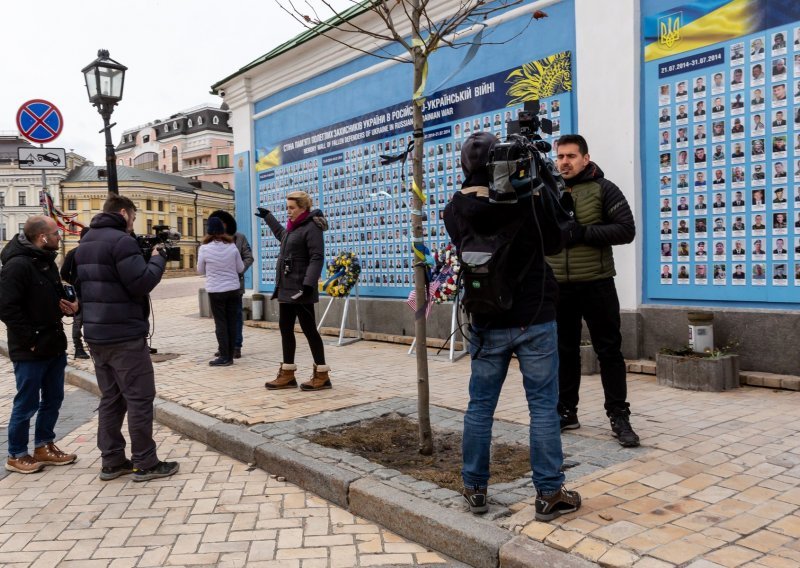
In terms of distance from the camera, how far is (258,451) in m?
4.71

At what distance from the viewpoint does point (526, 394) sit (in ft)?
10.8

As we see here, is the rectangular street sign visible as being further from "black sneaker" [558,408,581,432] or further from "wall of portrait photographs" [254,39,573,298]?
"black sneaker" [558,408,581,432]

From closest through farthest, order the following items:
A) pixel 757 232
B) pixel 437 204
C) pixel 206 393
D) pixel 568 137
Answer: pixel 568 137, pixel 757 232, pixel 206 393, pixel 437 204

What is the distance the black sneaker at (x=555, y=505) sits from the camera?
3.26 metres

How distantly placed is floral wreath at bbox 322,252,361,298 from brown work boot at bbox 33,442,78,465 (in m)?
5.24

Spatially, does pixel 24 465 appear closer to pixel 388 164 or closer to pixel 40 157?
pixel 388 164

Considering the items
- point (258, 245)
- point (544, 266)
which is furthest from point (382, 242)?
point (544, 266)

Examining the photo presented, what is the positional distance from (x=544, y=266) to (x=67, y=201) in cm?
7832

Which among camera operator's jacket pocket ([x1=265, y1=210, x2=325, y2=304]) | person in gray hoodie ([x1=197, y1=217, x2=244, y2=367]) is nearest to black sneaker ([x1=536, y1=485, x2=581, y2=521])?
camera operator's jacket pocket ([x1=265, y1=210, x2=325, y2=304])

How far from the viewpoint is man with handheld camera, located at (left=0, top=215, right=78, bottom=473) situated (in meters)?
4.68

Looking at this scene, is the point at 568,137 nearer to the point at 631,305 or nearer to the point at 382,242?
the point at 631,305

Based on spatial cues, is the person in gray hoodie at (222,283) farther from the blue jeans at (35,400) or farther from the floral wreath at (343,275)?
the blue jeans at (35,400)

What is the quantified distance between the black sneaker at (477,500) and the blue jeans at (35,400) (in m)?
3.24

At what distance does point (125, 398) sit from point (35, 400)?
79cm
